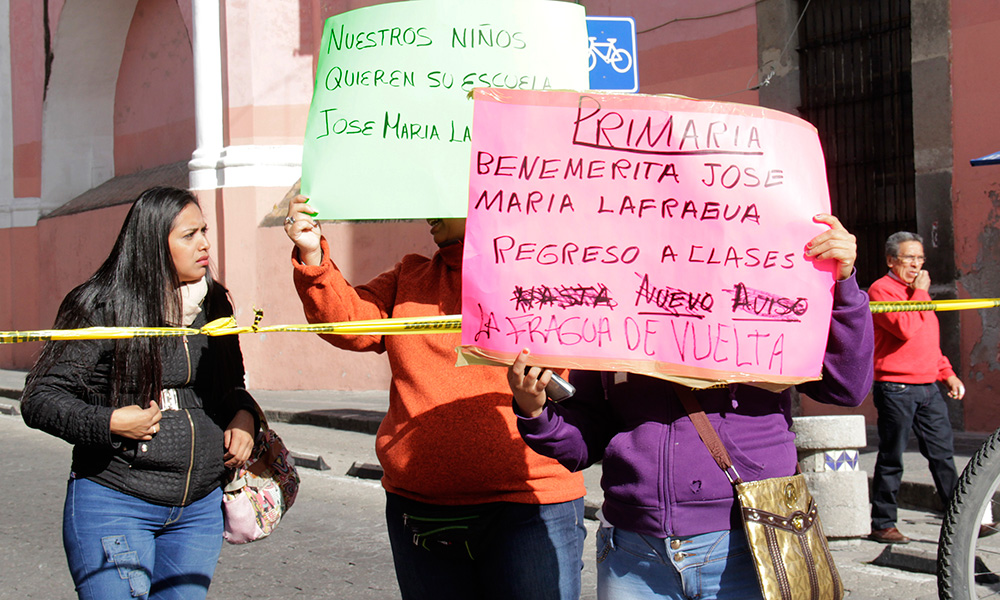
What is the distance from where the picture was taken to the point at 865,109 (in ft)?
32.0

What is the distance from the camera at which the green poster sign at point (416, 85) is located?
10.3 ft

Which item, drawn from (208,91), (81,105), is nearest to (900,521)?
(208,91)

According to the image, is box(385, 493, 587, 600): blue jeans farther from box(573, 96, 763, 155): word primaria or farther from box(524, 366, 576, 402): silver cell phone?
box(573, 96, 763, 155): word primaria

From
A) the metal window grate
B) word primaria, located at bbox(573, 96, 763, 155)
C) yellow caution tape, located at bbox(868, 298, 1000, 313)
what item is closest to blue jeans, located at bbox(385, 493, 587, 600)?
word primaria, located at bbox(573, 96, 763, 155)

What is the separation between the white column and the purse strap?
12.8 meters

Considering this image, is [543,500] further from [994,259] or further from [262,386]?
[262,386]

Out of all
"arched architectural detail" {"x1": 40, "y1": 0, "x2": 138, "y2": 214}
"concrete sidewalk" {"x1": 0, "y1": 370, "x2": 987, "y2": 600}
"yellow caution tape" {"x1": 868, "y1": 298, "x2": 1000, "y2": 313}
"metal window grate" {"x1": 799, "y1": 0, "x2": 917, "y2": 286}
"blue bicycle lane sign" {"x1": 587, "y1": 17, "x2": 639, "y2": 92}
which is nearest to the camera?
"yellow caution tape" {"x1": 868, "y1": 298, "x2": 1000, "y2": 313}

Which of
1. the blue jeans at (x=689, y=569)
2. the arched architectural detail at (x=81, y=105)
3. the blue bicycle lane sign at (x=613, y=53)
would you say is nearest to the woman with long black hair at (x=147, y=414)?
the blue jeans at (x=689, y=569)

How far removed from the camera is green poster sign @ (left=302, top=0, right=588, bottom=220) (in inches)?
124

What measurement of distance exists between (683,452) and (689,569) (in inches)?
10.3

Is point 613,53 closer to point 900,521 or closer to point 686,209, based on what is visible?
point 686,209

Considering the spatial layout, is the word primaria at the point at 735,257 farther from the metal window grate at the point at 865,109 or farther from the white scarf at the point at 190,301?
the metal window grate at the point at 865,109

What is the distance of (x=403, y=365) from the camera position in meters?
2.91

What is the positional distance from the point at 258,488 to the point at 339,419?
820 centimetres
